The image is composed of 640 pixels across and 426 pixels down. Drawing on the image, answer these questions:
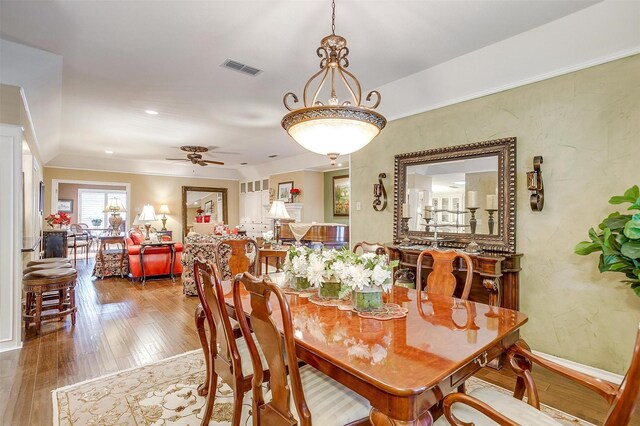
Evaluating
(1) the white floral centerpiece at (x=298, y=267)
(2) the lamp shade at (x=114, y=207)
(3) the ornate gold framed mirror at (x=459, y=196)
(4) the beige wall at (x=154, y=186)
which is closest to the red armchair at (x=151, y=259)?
(2) the lamp shade at (x=114, y=207)

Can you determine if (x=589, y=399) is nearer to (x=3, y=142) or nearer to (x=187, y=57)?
(x=187, y=57)

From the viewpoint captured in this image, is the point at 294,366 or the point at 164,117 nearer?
the point at 294,366

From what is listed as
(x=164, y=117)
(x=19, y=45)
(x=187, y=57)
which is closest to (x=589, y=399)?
(x=187, y=57)

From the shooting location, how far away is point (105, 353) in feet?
10.1

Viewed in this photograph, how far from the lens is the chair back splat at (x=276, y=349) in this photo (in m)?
1.18

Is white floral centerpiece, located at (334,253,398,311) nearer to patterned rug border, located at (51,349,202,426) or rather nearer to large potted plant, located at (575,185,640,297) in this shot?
large potted plant, located at (575,185,640,297)

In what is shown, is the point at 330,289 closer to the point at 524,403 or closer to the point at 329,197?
the point at 524,403

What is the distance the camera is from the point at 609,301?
2520 mm

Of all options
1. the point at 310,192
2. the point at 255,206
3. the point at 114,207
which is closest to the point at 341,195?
the point at 310,192

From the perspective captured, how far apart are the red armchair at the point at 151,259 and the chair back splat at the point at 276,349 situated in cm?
561

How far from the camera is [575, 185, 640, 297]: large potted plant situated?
1834 mm

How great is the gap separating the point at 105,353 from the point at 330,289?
101 inches

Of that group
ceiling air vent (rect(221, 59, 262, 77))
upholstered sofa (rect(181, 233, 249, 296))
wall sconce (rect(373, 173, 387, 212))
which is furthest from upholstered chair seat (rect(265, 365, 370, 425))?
upholstered sofa (rect(181, 233, 249, 296))

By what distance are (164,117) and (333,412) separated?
16.7 feet
